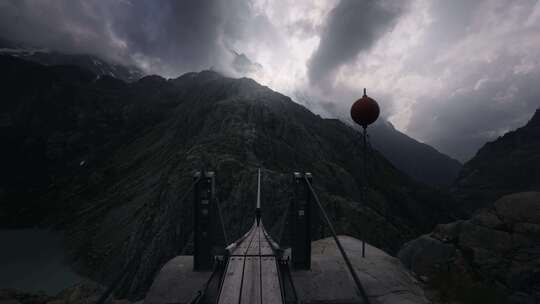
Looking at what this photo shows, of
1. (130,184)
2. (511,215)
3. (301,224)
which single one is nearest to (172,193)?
(301,224)

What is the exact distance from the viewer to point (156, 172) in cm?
6775

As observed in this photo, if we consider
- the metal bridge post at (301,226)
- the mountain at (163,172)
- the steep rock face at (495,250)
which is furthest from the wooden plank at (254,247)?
the steep rock face at (495,250)

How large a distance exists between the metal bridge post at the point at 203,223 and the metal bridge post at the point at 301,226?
2183 millimetres

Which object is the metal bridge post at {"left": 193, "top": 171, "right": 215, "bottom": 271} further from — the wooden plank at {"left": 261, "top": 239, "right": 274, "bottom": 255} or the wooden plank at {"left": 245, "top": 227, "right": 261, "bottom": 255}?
the wooden plank at {"left": 261, "top": 239, "right": 274, "bottom": 255}

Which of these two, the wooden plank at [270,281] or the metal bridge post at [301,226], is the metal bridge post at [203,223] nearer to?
the wooden plank at [270,281]

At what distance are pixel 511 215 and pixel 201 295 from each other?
1084cm

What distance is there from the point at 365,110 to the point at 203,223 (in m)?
6.26

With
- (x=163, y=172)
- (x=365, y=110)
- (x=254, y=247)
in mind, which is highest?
(x=163, y=172)

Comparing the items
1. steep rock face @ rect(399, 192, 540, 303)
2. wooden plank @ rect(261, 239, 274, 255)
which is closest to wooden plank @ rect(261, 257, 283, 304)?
wooden plank @ rect(261, 239, 274, 255)

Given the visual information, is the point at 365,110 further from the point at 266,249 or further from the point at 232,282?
the point at 232,282

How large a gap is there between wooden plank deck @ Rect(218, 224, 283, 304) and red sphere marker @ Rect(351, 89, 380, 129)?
5231 mm

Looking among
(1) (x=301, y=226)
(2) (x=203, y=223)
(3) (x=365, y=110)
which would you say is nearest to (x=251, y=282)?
(1) (x=301, y=226)

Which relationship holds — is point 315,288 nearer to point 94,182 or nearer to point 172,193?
point 172,193

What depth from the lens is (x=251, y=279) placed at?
528 cm
